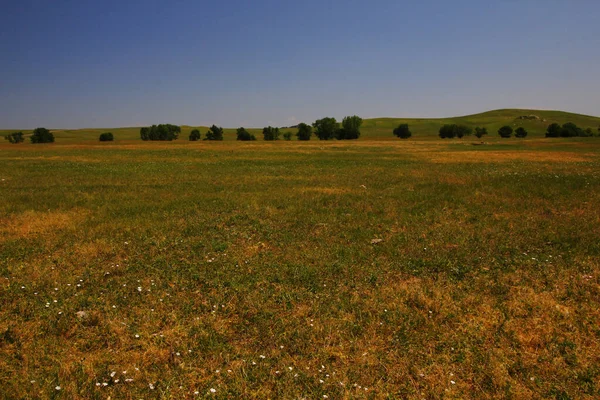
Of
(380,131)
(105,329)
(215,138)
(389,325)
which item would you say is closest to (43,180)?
(105,329)

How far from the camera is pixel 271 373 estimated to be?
5.25m

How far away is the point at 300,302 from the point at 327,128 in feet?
438

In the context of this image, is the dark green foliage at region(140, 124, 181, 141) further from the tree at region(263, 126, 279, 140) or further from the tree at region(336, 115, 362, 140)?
the tree at region(336, 115, 362, 140)

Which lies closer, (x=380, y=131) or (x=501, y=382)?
(x=501, y=382)

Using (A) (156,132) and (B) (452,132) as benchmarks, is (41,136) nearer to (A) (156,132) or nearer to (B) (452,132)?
(A) (156,132)

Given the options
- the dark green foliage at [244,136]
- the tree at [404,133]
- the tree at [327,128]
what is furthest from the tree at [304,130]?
the tree at [404,133]

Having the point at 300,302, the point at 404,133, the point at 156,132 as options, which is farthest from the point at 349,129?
the point at 300,302

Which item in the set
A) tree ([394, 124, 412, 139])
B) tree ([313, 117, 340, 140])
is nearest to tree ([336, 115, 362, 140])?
tree ([313, 117, 340, 140])

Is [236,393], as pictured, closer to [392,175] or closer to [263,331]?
[263,331]

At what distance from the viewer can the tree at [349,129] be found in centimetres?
13500

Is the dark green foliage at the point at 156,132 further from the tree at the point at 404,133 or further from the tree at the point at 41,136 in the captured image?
the tree at the point at 404,133

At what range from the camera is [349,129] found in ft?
444

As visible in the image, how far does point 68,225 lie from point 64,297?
6.68m

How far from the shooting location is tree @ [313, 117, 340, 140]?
13725 cm
